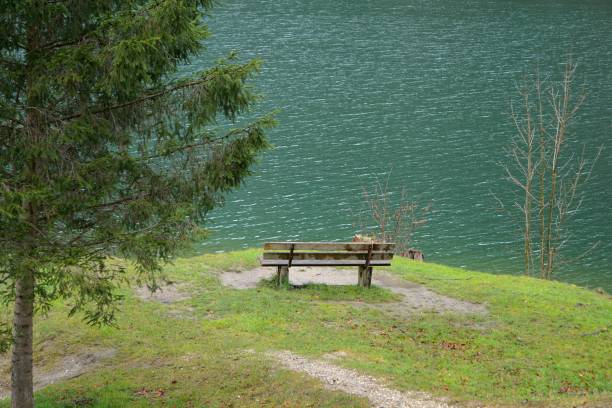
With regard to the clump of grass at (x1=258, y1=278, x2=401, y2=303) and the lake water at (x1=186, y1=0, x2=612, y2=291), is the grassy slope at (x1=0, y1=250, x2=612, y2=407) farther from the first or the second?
the lake water at (x1=186, y1=0, x2=612, y2=291)

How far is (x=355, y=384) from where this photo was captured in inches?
525

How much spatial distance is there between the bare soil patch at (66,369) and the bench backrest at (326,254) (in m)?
4.56

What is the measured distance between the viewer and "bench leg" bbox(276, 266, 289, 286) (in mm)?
19000

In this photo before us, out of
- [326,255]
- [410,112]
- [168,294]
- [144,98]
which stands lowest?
[168,294]

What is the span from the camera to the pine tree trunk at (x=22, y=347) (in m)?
11.9

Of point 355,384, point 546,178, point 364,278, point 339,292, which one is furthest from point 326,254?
point 546,178

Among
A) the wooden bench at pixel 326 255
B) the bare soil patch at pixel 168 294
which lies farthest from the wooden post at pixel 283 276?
the bare soil patch at pixel 168 294

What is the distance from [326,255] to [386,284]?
237cm

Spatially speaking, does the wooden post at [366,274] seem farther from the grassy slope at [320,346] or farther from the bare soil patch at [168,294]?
the bare soil patch at [168,294]

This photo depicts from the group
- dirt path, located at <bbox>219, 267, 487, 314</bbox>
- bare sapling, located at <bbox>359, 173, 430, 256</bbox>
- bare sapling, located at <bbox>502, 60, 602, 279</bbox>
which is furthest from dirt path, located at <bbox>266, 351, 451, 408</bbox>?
bare sapling, located at <bbox>502, 60, 602, 279</bbox>

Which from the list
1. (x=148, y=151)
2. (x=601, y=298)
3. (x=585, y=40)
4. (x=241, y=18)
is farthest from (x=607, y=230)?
(x=241, y=18)

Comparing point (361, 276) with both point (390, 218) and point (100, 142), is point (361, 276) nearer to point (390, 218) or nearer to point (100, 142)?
point (100, 142)

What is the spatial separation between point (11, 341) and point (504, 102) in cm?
4876

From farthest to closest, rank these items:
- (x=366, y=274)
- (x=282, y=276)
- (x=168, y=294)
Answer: (x=366, y=274)
(x=282, y=276)
(x=168, y=294)
